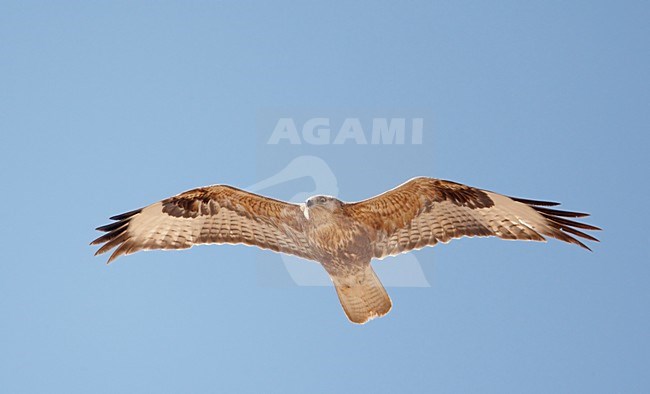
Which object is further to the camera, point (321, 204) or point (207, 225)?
point (207, 225)

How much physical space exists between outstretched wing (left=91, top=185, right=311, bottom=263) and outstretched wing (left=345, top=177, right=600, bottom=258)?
3.27 ft

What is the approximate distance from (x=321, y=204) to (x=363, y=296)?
1295mm

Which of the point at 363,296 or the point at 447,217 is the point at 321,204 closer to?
the point at 363,296

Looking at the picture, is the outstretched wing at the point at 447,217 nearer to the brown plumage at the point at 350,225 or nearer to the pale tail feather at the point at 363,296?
the brown plumage at the point at 350,225

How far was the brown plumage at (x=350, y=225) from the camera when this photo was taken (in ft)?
→ 32.0

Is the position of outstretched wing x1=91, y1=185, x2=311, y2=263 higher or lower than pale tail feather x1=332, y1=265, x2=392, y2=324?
higher

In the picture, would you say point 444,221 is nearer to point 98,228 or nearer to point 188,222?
point 188,222

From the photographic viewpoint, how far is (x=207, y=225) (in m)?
10.3

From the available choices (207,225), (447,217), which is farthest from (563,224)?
(207,225)

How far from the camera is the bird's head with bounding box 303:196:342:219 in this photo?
31.1 feet

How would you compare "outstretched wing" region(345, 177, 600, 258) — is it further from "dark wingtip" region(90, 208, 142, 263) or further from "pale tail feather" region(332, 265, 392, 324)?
"dark wingtip" region(90, 208, 142, 263)

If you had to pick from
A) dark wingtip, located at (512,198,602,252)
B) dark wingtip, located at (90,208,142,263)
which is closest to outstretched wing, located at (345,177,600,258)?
dark wingtip, located at (512,198,602,252)

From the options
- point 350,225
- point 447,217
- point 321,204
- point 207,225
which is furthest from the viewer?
point 207,225

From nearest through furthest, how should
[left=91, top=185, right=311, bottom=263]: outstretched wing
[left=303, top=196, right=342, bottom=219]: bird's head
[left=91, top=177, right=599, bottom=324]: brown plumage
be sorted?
[left=303, top=196, right=342, bottom=219]: bird's head → [left=91, top=177, right=599, bottom=324]: brown plumage → [left=91, top=185, right=311, bottom=263]: outstretched wing
